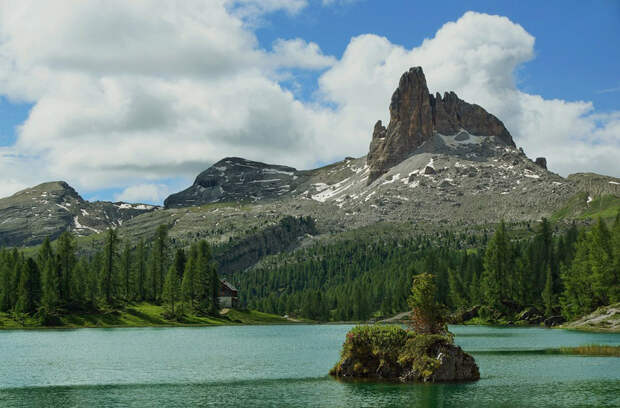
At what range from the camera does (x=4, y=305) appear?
436 feet

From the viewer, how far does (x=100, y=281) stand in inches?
5940

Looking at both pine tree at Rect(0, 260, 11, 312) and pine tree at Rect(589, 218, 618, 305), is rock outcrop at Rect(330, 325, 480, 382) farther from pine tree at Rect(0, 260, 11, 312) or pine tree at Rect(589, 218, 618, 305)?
pine tree at Rect(0, 260, 11, 312)

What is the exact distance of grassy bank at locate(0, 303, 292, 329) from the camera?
416 ft

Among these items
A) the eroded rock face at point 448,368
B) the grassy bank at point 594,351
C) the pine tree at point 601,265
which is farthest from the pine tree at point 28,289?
the pine tree at point 601,265

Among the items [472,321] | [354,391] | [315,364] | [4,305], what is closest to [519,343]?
[315,364]

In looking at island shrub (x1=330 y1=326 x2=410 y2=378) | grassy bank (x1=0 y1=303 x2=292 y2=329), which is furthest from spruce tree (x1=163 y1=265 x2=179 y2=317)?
island shrub (x1=330 y1=326 x2=410 y2=378)

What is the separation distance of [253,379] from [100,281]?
10233 centimetres

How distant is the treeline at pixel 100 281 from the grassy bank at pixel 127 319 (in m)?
1.87

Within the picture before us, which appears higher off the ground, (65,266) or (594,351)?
(65,266)

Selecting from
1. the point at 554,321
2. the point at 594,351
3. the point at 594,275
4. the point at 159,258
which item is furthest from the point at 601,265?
the point at 159,258

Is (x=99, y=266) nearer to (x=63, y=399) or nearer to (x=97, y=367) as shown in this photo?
(x=97, y=367)

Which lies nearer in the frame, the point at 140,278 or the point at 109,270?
the point at 109,270

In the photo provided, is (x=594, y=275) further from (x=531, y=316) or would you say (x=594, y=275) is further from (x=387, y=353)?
(x=387, y=353)

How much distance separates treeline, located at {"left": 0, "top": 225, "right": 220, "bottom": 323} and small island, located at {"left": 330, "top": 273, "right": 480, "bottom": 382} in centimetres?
8958
